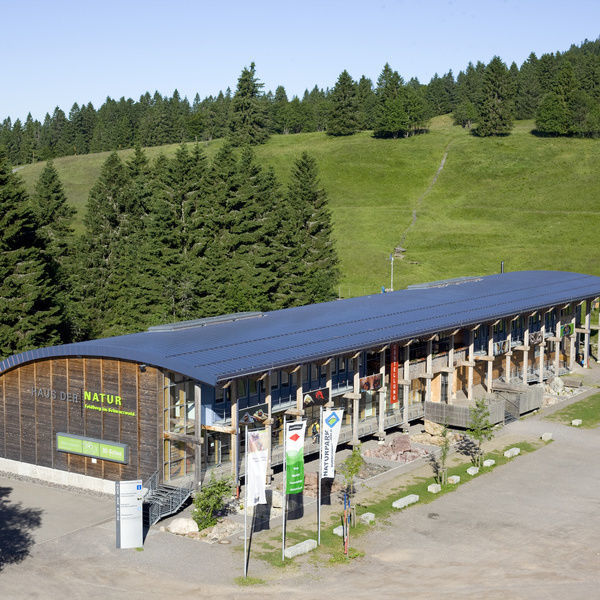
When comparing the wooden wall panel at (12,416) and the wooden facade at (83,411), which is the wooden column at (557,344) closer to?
the wooden facade at (83,411)

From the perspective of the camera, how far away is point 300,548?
31938mm

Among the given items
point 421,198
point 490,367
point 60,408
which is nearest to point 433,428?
point 490,367

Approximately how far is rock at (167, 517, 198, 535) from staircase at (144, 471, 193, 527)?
143 cm

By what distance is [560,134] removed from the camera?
16700 centimetres

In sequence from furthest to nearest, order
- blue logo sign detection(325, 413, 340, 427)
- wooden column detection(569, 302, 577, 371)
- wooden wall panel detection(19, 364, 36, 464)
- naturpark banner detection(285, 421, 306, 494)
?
1. wooden column detection(569, 302, 577, 371)
2. wooden wall panel detection(19, 364, 36, 464)
3. blue logo sign detection(325, 413, 340, 427)
4. naturpark banner detection(285, 421, 306, 494)

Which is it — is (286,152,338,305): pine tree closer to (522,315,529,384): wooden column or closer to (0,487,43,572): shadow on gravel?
(522,315,529,384): wooden column

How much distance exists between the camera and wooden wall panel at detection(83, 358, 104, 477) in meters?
39.5

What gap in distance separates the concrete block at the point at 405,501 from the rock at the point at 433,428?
1311 cm

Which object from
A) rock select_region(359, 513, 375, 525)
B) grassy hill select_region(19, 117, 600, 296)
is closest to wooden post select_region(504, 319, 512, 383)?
rock select_region(359, 513, 375, 525)

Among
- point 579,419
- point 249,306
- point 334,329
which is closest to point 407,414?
point 334,329

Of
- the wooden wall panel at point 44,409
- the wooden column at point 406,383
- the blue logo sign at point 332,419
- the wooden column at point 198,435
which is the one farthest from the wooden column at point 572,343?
the wooden wall panel at point 44,409

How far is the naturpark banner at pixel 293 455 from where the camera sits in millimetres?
31359

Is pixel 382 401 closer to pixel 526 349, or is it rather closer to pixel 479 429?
pixel 479 429

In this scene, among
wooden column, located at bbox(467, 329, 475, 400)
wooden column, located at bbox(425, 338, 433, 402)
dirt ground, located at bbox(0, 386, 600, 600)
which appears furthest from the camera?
wooden column, located at bbox(467, 329, 475, 400)
